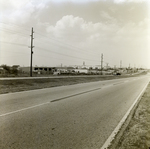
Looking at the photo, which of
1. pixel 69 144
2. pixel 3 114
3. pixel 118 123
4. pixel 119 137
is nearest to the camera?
pixel 69 144

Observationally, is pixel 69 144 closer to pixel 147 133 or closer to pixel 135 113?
pixel 147 133

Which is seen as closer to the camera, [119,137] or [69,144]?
[69,144]

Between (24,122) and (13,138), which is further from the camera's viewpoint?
(24,122)

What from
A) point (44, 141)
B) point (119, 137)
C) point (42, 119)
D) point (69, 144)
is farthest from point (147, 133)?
point (42, 119)

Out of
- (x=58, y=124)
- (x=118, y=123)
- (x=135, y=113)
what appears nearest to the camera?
(x=58, y=124)

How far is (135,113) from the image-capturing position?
7.28m

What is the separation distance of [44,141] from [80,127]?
1.44 m

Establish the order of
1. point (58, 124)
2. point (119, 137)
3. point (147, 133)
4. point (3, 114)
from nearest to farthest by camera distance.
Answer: point (119, 137) → point (147, 133) → point (58, 124) → point (3, 114)

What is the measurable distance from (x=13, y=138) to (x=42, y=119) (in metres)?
1.72

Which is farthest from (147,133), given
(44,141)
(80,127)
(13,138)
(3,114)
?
(3,114)

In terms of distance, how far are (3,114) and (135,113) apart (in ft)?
18.1

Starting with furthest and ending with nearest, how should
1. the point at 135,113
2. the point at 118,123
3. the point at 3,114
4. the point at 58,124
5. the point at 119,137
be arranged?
the point at 135,113, the point at 3,114, the point at 118,123, the point at 58,124, the point at 119,137

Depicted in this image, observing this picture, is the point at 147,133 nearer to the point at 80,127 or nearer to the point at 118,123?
the point at 118,123

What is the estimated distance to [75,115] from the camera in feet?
21.3
